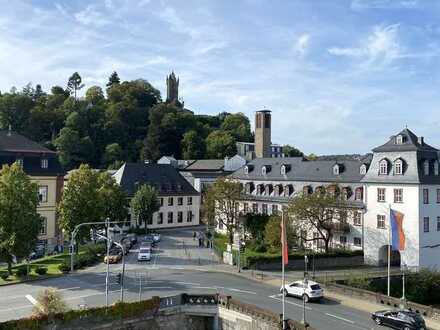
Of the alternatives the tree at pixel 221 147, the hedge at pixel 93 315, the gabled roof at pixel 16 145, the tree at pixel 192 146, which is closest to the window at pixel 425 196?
the hedge at pixel 93 315

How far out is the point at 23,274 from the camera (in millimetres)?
43625

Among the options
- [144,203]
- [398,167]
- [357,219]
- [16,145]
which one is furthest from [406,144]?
[16,145]

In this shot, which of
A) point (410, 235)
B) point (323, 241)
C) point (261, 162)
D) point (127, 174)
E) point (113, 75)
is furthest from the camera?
point (113, 75)

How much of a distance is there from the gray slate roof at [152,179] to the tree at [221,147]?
4172 cm

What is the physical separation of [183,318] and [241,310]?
4.48m

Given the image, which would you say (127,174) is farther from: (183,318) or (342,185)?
(183,318)

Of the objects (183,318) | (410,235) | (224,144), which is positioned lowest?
(183,318)

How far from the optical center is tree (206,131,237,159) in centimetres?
12571

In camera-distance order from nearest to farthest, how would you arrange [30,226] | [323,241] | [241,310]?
1. [241,310]
2. [30,226]
3. [323,241]

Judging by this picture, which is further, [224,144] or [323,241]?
[224,144]

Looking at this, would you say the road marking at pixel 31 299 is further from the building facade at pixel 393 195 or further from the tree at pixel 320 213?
the building facade at pixel 393 195

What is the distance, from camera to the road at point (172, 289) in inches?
1275

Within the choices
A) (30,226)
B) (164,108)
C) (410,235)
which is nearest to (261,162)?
(410,235)

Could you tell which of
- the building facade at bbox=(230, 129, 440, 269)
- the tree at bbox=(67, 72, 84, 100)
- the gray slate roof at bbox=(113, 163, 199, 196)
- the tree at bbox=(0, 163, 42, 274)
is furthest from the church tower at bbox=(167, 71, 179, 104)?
the tree at bbox=(0, 163, 42, 274)
